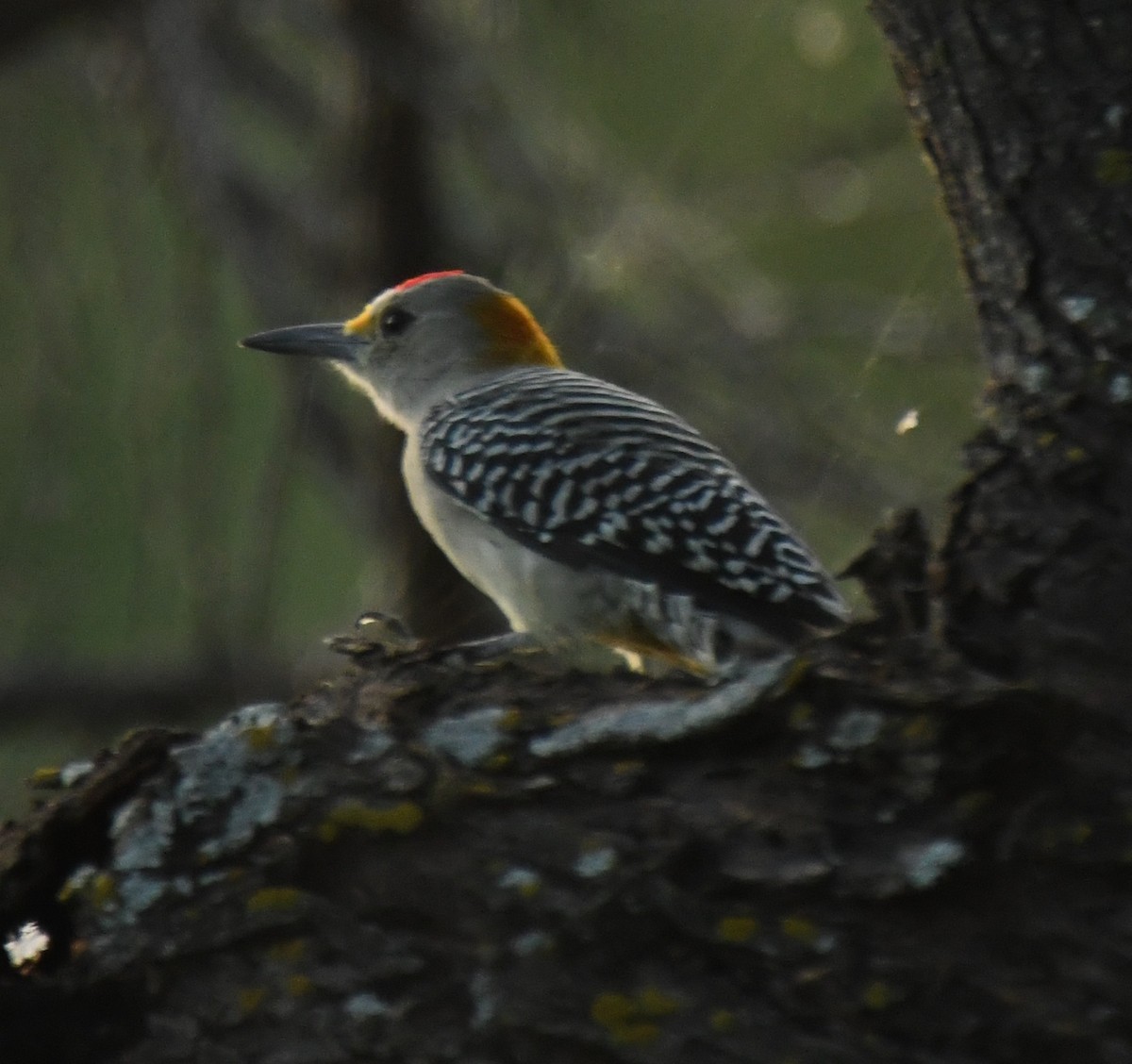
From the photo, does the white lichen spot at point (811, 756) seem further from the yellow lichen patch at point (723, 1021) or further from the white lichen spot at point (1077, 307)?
the white lichen spot at point (1077, 307)

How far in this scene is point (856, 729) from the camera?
2.38 m

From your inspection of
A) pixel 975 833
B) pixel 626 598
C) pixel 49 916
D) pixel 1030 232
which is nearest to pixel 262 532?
pixel 626 598

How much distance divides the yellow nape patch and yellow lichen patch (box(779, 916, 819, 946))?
354 cm

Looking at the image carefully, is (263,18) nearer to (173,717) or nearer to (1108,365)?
(173,717)

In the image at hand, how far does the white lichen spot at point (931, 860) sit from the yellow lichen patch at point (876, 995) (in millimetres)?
126

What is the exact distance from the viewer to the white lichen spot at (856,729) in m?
2.37

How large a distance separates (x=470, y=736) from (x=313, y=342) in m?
2.95

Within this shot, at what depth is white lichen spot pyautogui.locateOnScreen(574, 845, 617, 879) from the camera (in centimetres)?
240

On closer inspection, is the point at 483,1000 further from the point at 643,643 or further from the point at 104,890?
the point at 643,643

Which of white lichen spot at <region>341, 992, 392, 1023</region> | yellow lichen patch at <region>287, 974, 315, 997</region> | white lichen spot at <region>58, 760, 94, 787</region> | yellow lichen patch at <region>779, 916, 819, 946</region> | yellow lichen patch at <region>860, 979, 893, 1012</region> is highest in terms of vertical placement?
white lichen spot at <region>58, 760, 94, 787</region>

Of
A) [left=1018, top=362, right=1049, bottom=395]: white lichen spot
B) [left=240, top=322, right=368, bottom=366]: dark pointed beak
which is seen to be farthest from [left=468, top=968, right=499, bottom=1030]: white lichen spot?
[left=240, top=322, right=368, bottom=366]: dark pointed beak

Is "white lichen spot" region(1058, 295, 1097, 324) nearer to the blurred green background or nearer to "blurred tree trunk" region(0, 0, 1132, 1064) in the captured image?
"blurred tree trunk" region(0, 0, 1132, 1064)

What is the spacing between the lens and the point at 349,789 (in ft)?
8.34

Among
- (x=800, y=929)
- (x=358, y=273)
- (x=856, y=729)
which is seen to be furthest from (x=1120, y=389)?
(x=358, y=273)
